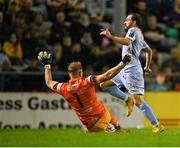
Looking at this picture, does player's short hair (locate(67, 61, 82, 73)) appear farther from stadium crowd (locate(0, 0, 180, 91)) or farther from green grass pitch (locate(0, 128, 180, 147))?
stadium crowd (locate(0, 0, 180, 91))

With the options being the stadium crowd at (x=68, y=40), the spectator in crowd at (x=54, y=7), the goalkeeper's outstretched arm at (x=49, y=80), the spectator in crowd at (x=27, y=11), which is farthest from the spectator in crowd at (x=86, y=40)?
the goalkeeper's outstretched arm at (x=49, y=80)

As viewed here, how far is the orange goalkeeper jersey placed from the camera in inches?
544

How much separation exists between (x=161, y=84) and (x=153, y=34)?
7.81ft

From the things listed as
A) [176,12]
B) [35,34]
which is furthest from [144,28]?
[35,34]

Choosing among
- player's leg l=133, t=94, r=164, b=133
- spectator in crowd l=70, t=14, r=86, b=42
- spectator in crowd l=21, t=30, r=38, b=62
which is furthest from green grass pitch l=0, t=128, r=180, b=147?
spectator in crowd l=70, t=14, r=86, b=42

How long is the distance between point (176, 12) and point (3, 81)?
21.3 ft

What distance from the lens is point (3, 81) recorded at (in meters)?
19.3

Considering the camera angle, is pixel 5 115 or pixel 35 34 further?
pixel 35 34

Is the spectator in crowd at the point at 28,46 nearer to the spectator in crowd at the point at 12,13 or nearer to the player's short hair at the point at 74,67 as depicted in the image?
the spectator in crowd at the point at 12,13

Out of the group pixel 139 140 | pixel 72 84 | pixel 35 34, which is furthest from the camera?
pixel 35 34

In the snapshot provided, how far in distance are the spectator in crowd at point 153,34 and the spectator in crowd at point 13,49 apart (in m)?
4.01

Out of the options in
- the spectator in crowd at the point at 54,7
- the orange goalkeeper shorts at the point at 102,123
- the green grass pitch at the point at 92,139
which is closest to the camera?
the green grass pitch at the point at 92,139

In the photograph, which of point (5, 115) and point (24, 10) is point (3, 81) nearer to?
point (5, 115)

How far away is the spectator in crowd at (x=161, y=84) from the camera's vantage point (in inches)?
791
